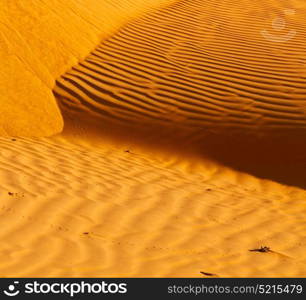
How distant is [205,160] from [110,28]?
3.92 m

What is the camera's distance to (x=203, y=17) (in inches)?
452

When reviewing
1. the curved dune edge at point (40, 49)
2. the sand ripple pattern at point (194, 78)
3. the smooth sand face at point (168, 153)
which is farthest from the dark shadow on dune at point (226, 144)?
the curved dune edge at point (40, 49)

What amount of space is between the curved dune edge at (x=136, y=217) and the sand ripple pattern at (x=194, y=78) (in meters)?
0.91

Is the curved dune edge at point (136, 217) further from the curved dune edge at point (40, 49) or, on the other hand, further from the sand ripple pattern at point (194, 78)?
the sand ripple pattern at point (194, 78)

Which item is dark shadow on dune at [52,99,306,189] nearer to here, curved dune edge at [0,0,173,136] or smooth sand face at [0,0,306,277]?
smooth sand face at [0,0,306,277]

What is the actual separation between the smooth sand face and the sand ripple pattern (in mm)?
22

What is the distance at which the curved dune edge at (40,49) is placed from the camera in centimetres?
809

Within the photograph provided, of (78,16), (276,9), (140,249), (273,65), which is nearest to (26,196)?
(140,249)

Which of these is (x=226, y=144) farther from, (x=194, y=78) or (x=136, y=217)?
(x=136, y=217)

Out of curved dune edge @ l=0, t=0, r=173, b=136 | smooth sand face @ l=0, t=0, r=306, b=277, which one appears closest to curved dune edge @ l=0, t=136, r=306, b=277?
smooth sand face @ l=0, t=0, r=306, b=277

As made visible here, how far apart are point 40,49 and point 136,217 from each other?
4650mm

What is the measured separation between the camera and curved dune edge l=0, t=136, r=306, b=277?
420 cm

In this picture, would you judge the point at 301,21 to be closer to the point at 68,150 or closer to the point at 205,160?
the point at 205,160

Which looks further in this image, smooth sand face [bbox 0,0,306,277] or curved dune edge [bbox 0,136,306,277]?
smooth sand face [bbox 0,0,306,277]
